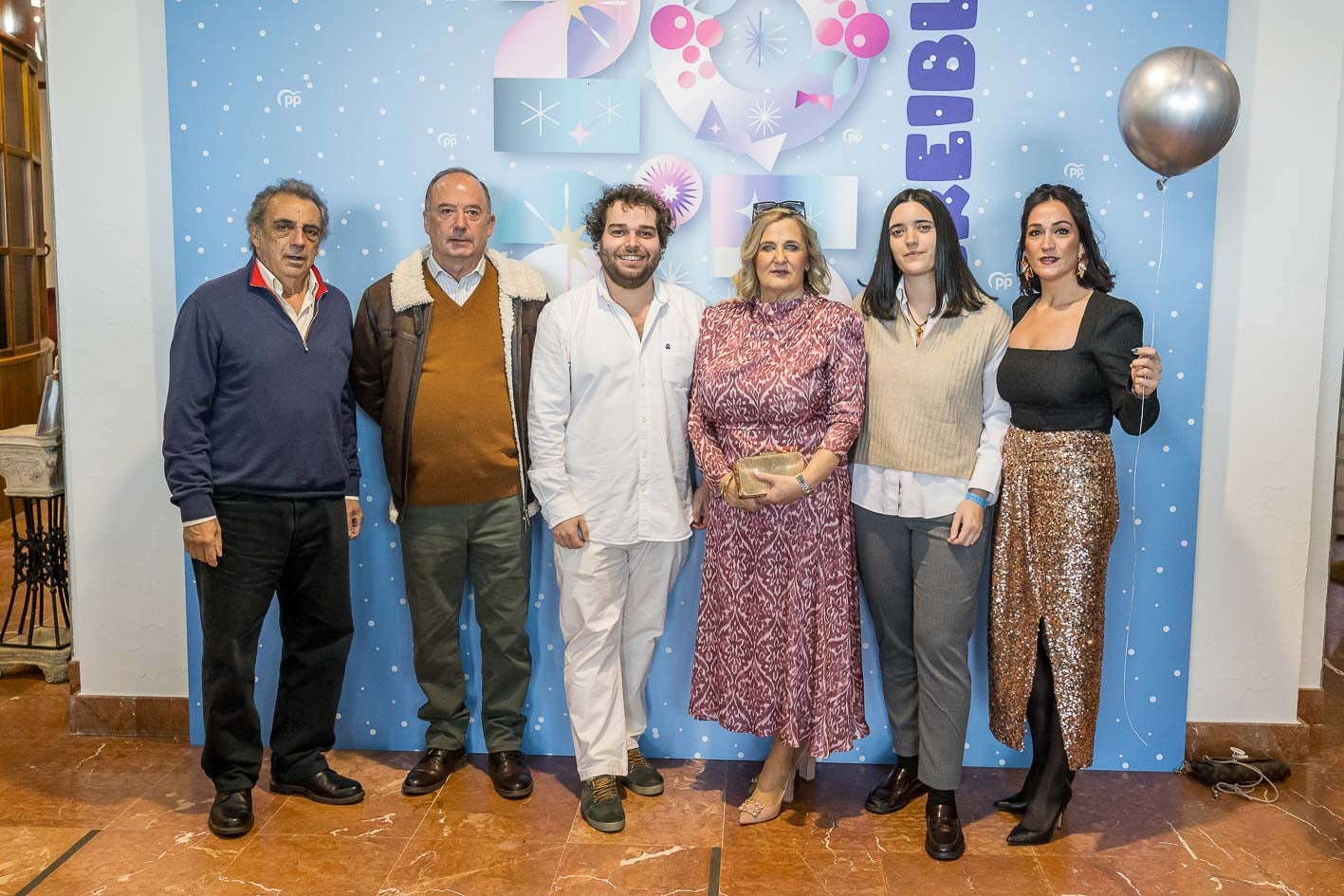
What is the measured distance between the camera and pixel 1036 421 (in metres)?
2.89

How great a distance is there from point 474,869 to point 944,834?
1239 mm

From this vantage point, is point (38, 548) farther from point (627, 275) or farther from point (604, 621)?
point (627, 275)

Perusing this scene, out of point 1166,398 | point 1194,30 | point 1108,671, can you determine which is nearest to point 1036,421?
point 1166,398

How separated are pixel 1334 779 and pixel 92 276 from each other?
4205 mm

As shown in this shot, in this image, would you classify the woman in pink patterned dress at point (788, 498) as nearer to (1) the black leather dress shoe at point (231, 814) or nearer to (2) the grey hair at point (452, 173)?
(2) the grey hair at point (452, 173)

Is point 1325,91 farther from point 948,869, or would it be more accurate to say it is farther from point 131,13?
point 131,13

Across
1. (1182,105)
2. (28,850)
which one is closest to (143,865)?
(28,850)

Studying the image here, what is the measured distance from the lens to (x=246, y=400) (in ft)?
9.69

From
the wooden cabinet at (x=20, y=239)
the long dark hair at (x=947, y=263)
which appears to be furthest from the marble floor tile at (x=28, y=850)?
the wooden cabinet at (x=20, y=239)

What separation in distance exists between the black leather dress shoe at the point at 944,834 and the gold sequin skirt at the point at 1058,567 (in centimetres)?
30

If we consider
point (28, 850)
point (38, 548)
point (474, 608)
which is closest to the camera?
point (28, 850)

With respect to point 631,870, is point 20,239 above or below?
above

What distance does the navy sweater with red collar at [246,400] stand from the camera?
2.89 meters

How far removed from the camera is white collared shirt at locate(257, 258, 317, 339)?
9.88 feet
